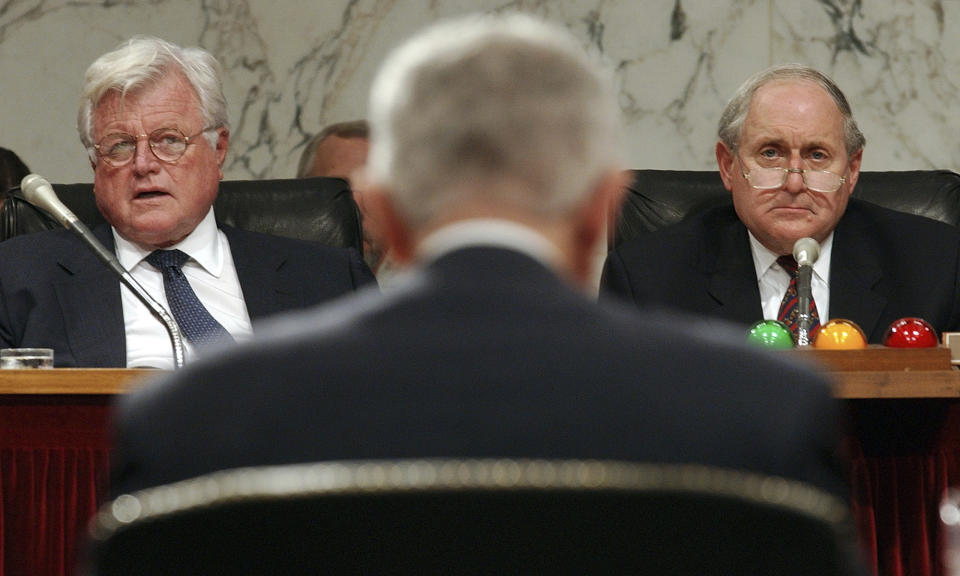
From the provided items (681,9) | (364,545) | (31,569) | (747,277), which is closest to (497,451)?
(364,545)

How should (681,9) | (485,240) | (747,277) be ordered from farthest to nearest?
(681,9) → (747,277) → (485,240)

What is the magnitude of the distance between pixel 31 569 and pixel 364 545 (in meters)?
1.60

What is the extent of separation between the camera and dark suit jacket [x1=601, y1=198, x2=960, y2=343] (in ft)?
9.58

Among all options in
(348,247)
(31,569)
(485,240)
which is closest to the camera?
(485,240)

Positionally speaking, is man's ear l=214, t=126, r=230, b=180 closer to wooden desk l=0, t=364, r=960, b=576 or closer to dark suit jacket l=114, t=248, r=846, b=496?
wooden desk l=0, t=364, r=960, b=576

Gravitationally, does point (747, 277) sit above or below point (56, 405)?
above

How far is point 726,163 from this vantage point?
10.5 feet

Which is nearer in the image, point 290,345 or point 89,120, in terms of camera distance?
point 290,345

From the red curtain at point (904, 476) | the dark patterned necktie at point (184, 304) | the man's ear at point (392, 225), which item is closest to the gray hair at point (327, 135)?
the dark patterned necktie at point (184, 304)

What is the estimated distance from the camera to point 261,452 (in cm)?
66

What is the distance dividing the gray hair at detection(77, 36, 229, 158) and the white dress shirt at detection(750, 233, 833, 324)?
4.00 ft

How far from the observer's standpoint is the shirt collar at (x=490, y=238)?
75 cm

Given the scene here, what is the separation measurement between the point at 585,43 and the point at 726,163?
1.07 metres

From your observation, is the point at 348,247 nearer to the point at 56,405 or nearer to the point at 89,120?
the point at 89,120
